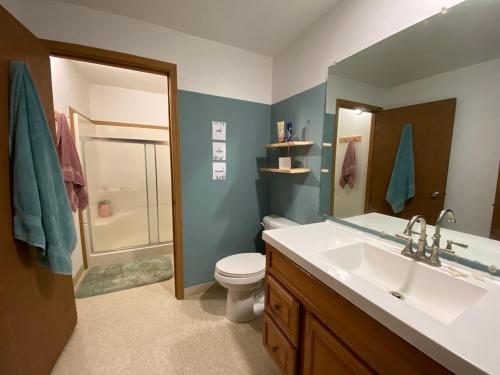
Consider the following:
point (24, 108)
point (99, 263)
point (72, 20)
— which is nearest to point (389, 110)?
point (24, 108)

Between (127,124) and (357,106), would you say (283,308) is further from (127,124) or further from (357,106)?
(127,124)

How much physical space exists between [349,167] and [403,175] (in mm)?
355

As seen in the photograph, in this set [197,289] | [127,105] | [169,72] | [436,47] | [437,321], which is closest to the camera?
[437,321]

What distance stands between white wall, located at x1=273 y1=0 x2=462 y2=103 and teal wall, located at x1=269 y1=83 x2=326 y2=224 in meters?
0.10

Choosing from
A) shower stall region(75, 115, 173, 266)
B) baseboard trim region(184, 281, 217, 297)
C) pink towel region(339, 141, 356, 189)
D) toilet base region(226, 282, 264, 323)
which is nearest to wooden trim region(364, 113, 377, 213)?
pink towel region(339, 141, 356, 189)

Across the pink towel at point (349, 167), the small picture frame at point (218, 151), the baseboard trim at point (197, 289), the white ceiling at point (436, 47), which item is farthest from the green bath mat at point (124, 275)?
the white ceiling at point (436, 47)

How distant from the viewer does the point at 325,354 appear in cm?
82

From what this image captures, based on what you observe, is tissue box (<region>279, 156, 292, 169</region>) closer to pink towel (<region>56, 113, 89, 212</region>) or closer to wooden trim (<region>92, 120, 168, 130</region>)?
→ pink towel (<region>56, 113, 89, 212</region>)

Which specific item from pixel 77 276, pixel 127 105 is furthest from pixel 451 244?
pixel 127 105

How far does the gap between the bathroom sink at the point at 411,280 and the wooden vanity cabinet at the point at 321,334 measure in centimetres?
13

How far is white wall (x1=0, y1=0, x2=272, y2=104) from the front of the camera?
4.42ft

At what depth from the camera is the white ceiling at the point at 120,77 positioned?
7.34 ft

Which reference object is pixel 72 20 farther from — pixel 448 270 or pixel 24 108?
pixel 448 270

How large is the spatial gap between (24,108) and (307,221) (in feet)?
5.97
